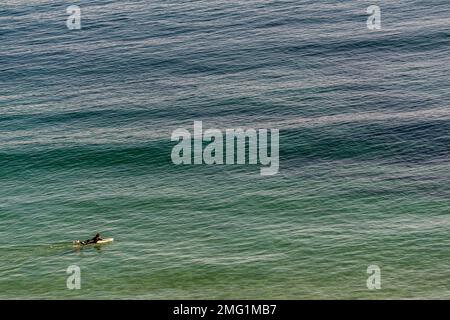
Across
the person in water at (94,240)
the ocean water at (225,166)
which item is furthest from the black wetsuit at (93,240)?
the ocean water at (225,166)

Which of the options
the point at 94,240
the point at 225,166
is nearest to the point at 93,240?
the point at 94,240

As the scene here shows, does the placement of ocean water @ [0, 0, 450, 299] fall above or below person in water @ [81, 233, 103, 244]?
above

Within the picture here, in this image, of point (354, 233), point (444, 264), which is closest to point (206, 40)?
point (354, 233)

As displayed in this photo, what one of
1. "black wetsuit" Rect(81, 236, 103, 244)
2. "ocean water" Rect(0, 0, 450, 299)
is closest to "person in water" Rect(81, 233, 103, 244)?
"black wetsuit" Rect(81, 236, 103, 244)

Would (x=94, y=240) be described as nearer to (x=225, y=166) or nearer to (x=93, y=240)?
(x=93, y=240)

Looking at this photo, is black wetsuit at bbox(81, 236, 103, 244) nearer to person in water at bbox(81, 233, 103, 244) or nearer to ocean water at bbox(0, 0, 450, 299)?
person in water at bbox(81, 233, 103, 244)

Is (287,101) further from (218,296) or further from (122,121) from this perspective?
(218,296)

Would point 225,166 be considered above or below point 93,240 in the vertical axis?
above

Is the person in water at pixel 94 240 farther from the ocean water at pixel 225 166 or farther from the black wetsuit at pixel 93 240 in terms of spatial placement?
the ocean water at pixel 225 166
